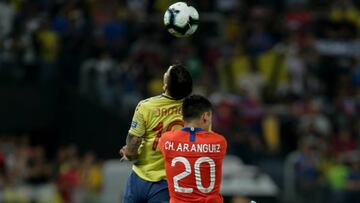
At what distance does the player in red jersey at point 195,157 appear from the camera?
963 cm

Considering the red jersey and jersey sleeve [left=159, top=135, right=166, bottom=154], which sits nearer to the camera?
the red jersey

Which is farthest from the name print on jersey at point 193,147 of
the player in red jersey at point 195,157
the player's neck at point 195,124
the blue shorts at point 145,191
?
the blue shorts at point 145,191

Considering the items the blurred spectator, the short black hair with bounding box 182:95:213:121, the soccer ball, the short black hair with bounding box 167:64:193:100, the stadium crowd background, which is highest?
the soccer ball

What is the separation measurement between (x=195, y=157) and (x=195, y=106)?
458 millimetres

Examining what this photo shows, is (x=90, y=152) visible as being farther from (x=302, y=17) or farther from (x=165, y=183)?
(x=165, y=183)

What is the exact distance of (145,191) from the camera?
10453 mm


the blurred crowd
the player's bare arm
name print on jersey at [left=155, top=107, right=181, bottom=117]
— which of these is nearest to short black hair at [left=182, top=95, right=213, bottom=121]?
name print on jersey at [left=155, top=107, right=181, bottom=117]

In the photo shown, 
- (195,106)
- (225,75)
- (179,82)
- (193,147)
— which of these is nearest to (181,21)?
(179,82)

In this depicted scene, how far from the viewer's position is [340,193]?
20.8 metres

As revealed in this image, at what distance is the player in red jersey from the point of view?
9.63 m

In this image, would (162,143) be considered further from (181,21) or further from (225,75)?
(225,75)

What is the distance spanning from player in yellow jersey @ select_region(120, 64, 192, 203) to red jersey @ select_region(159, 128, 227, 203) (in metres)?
0.55

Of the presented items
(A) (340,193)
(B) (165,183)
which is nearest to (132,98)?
(A) (340,193)

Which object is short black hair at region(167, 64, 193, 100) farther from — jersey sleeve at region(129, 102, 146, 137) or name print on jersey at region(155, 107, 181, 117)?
jersey sleeve at region(129, 102, 146, 137)
